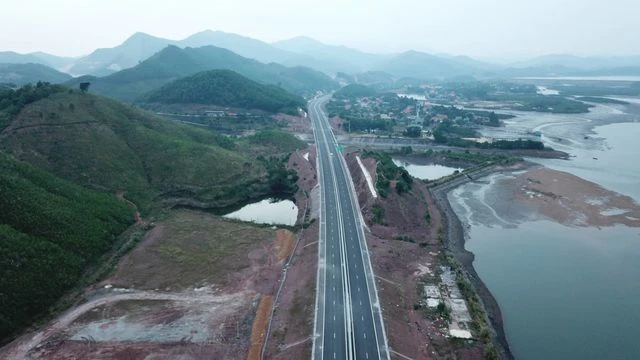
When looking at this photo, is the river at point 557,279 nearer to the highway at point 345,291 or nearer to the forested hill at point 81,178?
the highway at point 345,291

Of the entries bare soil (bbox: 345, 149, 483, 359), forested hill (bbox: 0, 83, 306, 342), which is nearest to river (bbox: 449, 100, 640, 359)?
bare soil (bbox: 345, 149, 483, 359)

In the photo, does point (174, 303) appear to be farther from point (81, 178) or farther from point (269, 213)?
point (81, 178)

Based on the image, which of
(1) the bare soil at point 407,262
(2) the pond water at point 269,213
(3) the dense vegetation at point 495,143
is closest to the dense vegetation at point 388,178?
(1) the bare soil at point 407,262

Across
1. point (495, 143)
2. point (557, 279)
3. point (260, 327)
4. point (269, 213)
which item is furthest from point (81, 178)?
point (495, 143)

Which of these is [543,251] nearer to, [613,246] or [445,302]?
[613,246]

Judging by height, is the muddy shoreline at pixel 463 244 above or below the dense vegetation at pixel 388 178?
below

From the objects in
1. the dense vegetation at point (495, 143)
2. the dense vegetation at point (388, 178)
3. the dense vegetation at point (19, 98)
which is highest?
the dense vegetation at point (19, 98)
